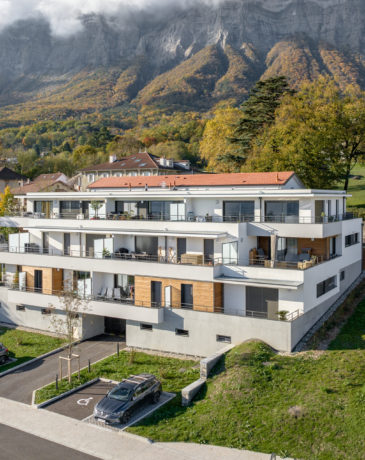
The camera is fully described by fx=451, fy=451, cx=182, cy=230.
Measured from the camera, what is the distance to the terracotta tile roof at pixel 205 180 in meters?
32.2

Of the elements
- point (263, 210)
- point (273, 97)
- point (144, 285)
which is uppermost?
point (273, 97)

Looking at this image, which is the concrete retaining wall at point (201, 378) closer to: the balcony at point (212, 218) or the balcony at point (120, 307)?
the balcony at point (120, 307)

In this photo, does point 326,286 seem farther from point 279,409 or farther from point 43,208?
point 43,208

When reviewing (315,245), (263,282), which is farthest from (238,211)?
(263,282)

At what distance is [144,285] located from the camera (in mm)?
29219

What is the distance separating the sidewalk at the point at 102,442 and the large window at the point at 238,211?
51.4 feet

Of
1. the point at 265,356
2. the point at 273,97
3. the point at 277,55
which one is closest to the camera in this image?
the point at 265,356

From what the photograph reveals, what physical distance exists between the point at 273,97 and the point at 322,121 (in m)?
10.2

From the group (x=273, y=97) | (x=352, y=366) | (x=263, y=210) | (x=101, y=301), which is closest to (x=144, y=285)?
(x=101, y=301)

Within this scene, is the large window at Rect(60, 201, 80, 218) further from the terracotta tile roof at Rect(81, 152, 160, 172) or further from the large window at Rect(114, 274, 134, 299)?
the terracotta tile roof at Rect(81, 152, 160, 172)

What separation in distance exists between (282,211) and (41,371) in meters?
17.8

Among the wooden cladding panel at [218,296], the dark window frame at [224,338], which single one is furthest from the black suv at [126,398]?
the wooden cladding panel at [218,296]

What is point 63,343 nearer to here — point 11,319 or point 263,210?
point 11,319

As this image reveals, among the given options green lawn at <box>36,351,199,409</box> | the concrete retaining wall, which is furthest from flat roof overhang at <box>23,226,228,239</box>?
green lawn at <box>36,351,199,409</box>
